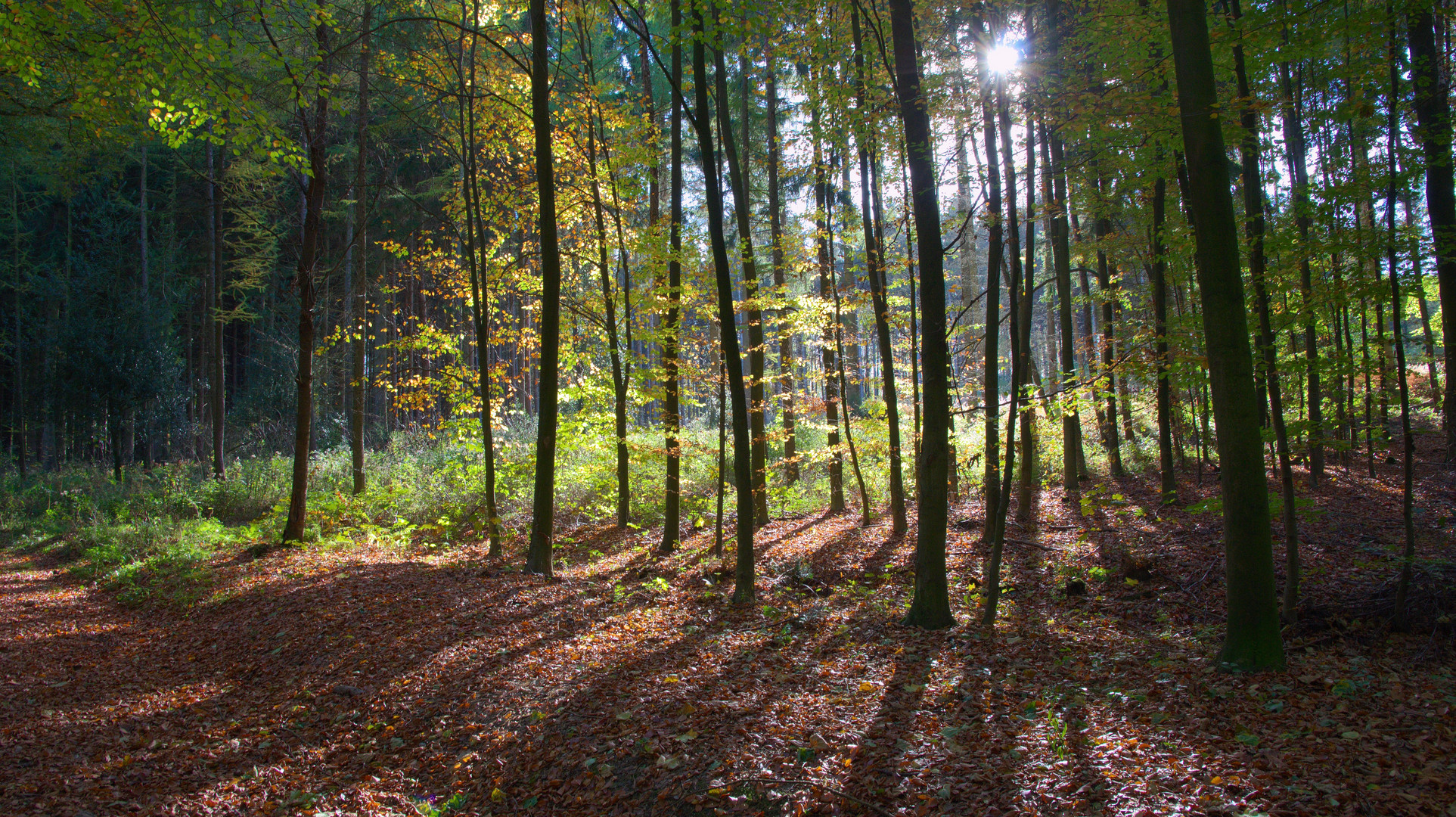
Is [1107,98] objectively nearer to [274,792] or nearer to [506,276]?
[274,792]

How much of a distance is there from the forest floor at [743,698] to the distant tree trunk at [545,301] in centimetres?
78

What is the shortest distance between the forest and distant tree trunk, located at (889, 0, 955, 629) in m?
0.04

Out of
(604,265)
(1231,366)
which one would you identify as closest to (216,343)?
(604,265)

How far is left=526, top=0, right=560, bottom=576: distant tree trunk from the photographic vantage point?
296 inches

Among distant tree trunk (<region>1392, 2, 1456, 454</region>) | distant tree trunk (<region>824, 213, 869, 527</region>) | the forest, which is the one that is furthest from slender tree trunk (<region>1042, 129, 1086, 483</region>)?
distant tree trunk (<region>1392, 2, 1456, 454</region>)

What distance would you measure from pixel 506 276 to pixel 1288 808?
37.3 ft

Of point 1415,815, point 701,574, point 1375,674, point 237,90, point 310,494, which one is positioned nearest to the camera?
point 1415,815

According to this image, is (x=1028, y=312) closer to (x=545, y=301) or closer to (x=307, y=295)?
(x=545, y=301)

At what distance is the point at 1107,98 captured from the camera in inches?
223

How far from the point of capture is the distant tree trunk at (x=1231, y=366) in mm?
4172

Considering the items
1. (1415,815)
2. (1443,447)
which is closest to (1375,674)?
(1415,815)

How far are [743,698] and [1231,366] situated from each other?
12.9 feet

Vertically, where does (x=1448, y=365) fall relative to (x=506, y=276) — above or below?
below

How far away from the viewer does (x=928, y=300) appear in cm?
556
